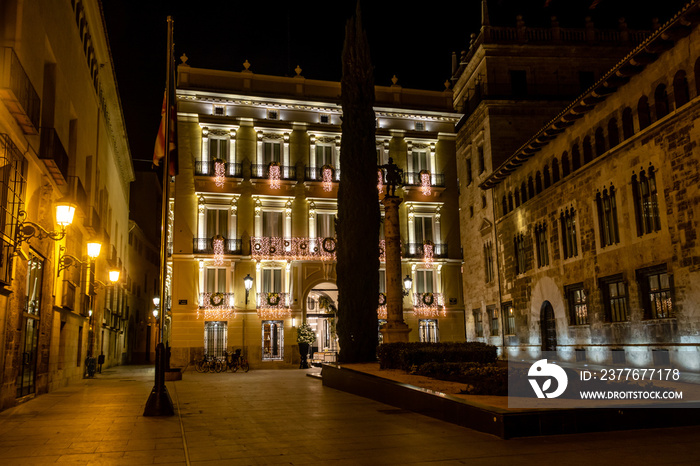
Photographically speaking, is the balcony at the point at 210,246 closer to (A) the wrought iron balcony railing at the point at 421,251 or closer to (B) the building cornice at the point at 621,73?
(A) the wrought iron balcony railing at the point at 421,251

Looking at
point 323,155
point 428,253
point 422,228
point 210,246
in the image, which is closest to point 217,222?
point 210,246

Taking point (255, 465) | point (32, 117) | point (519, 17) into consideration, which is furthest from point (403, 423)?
point (519, 17)

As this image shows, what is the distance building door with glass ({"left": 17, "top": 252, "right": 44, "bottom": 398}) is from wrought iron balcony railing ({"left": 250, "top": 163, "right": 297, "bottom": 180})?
19131 mm

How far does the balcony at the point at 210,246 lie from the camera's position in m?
32.8

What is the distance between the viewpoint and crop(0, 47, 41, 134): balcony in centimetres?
1129

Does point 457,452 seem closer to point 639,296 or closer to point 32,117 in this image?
point 32,117

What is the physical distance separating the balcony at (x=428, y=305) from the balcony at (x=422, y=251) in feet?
7.55

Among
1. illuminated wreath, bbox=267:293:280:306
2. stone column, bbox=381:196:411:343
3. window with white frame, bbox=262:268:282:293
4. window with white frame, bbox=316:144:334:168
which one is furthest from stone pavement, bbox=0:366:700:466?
window with white frame, bbox=316:144:334:168

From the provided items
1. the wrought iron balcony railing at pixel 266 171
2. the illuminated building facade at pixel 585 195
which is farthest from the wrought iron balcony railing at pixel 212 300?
the illuminated building facade at pixel 585 195

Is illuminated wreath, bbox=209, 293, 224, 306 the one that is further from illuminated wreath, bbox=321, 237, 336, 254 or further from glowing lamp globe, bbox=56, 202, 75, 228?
glowing lamp globe, bbox=56, 202, 75, 228

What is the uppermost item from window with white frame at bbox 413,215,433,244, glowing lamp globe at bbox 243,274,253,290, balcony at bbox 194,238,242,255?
window with white frame at bbox 413,215,433,244

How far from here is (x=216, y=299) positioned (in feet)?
106

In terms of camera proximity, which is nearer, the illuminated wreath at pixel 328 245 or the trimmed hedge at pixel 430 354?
the trimmed hedge at pixel 430 354

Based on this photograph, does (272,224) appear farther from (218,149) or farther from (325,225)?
(218,149)
